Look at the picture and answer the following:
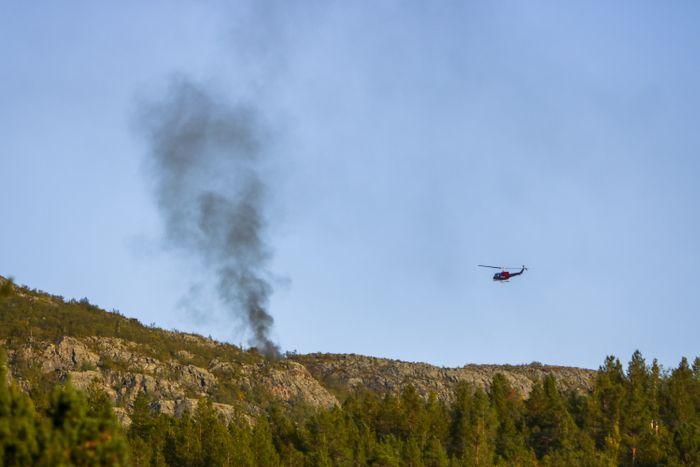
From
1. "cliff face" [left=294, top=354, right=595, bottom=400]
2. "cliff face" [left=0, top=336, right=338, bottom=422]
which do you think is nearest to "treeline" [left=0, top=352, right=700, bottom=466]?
"cliff face" [left=0, top=336, right=338, bottom=422]

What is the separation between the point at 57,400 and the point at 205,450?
43.4 metres

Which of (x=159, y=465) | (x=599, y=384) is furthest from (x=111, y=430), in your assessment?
(x=599, y=384)

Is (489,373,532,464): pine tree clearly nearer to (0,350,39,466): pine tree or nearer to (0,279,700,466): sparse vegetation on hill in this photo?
(0,279,700,466): sparse vegetation on hill

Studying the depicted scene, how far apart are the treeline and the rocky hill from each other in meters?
8.16

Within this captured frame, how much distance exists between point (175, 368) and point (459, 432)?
3968 centimetres

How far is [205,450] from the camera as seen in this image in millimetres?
82625

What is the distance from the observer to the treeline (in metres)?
84.1

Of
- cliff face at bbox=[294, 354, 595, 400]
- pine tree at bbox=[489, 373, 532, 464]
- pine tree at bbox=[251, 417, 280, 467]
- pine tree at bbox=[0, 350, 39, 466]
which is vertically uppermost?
cliff face at bbox=[294, 354, 595, 400]

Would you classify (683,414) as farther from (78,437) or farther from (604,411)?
(78,437)

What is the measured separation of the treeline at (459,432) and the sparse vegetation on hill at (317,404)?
0.17 metres

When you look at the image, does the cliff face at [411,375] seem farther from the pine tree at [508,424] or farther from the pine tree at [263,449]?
the pine tree at [263,449]

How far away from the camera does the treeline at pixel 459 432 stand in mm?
84062

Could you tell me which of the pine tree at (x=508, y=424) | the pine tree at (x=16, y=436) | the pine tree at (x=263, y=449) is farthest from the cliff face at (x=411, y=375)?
the pine tree at (x=16, y=436)

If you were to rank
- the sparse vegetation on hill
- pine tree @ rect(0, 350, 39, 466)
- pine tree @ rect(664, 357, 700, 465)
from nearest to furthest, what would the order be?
1. pine tree @ rect(0, 350, 39, 466)
2. the sparse vegetation on hill
3. pine tree @ rect(664, 357, 700, 465)
